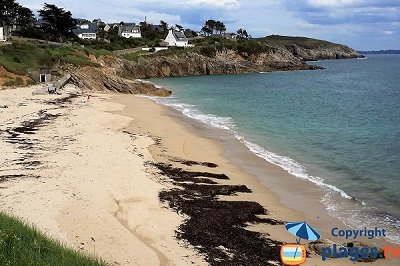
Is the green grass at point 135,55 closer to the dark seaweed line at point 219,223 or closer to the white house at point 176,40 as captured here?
the white house at point 176,40

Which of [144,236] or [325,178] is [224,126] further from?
[144,236]

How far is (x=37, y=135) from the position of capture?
21234 millimetres

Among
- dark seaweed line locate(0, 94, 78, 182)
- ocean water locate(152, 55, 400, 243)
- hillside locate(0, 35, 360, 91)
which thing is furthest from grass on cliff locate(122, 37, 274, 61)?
dark seaweed line locate(0, 94, 78, 182)

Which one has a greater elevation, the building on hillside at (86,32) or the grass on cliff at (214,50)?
the building on hillside at (86,32)

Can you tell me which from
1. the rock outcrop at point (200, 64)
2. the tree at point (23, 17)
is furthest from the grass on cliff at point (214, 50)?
the tree at point (23, 17)

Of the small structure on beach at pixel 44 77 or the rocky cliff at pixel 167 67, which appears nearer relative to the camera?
the small structure on beach at pixel 44 77

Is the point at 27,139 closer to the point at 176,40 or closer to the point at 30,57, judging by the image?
the point at 30,57

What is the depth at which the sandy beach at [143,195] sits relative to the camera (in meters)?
9.75

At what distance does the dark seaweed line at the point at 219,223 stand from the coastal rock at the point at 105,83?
39.2 m

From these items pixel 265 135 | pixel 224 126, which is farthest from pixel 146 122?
pixel 265 135

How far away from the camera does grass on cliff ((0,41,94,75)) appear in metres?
48.3

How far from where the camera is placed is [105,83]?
177 feet

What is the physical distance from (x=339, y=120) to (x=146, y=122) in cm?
1620
